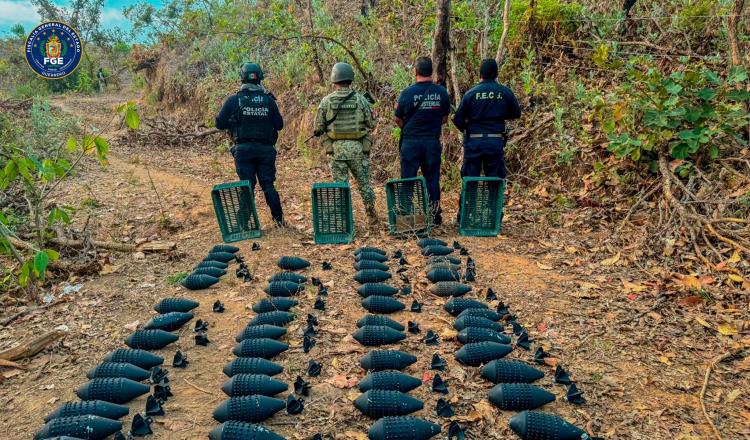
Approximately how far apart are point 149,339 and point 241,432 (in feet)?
4.91

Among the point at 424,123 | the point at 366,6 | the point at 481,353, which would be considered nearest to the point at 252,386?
the point at 481,353

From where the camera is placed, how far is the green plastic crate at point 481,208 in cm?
559

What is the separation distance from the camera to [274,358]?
3492 millimetres

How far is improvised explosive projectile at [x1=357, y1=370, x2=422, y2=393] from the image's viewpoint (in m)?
2.98

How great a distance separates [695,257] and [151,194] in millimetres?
7431

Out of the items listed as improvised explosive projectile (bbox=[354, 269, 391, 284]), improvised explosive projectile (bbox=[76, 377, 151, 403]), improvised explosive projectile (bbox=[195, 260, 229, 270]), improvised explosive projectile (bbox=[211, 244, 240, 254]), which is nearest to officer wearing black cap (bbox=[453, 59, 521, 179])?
improvised explosive projectile (bbox=[354, 269, 391, 284])

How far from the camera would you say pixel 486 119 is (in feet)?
17.7

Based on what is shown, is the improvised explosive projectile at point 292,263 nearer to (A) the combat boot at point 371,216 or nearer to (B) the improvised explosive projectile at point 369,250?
(B) the improvised explosive projectile at point 369,250

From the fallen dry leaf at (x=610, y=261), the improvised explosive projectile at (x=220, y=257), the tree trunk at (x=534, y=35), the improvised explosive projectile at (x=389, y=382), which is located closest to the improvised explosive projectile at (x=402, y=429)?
the improvised explosive projectile at (x=389, y=382)

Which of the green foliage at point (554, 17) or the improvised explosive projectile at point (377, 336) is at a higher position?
the green foliage at point (554, 17)

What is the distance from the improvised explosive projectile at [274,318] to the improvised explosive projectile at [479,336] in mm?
1355

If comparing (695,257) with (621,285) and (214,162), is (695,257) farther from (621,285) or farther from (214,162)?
(214,162)

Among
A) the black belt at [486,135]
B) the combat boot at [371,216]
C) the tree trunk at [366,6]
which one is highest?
the tree trunk at [366,6]

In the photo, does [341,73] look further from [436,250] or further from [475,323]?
[475,323]
